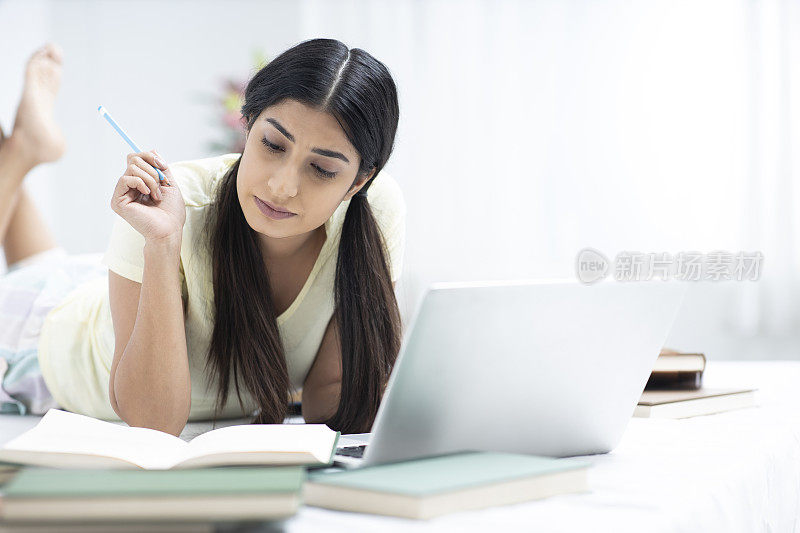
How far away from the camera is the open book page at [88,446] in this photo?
2.15 ft

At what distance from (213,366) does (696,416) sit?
724mm

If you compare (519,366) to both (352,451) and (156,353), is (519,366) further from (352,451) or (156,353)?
(156,353)

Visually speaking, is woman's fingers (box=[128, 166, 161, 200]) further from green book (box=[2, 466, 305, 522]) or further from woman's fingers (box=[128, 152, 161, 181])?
green book (box=[2, 466, 305, 522])

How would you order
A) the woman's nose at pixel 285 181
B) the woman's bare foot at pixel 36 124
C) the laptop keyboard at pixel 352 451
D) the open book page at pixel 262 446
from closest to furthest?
1. the open book page at pixel 262 446
2. the laptop keyboard at pixel 352 451
3. the woman's nose at pixel 285 181
4. the woman's bare foot at pixel 36 124

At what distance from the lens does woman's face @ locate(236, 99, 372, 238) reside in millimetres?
1091

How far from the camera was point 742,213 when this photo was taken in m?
2.67

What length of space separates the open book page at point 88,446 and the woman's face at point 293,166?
408 millimetres

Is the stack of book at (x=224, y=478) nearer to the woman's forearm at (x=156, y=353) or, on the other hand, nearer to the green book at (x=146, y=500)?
the green book at (x=146, y=500)

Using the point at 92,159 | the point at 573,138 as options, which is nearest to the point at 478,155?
the point at 573,138

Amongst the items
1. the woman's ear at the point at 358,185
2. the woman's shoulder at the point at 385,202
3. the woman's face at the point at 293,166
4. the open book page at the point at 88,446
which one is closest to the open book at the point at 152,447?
the open book page at the point at 88,446

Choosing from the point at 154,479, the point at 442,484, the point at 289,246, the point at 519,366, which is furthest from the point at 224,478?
the point at 289,246

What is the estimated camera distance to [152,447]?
745 mm

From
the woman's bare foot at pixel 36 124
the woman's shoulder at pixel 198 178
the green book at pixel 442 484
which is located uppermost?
the woman's bare foot at pixel 36 124

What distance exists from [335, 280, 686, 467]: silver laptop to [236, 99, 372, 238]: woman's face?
411 mm
